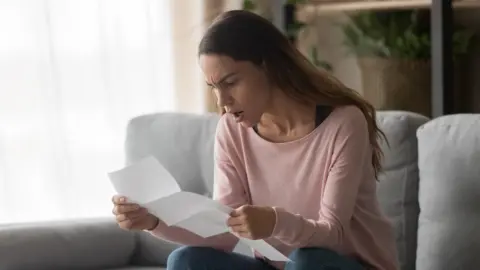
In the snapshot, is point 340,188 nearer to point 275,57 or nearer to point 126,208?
point 275,57

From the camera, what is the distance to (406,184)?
1.93 meters

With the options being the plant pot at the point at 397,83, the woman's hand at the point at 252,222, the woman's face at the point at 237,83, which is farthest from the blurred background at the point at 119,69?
the woman's hand at the point at 252,222

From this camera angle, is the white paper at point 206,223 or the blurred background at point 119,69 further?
the blurred background at point 119,69

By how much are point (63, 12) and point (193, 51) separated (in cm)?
48

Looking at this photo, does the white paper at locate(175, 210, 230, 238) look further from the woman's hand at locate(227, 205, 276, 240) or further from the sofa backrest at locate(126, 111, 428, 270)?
the sofa backrest at locate(126, 111, 428, 270)

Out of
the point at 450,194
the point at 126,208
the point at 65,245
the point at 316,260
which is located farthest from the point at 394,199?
the point at 65,245

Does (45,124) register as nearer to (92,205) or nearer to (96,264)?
(92,205)

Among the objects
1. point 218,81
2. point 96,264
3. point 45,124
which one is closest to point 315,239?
point 218,81

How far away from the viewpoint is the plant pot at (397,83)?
2414mm

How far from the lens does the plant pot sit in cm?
241

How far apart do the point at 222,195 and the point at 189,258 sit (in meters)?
0.20

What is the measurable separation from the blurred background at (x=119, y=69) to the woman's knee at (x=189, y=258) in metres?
1.00

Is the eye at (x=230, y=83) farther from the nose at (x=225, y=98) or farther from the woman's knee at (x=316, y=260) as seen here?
the woman's knee at (x=316, y=260)

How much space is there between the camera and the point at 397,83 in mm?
2473
